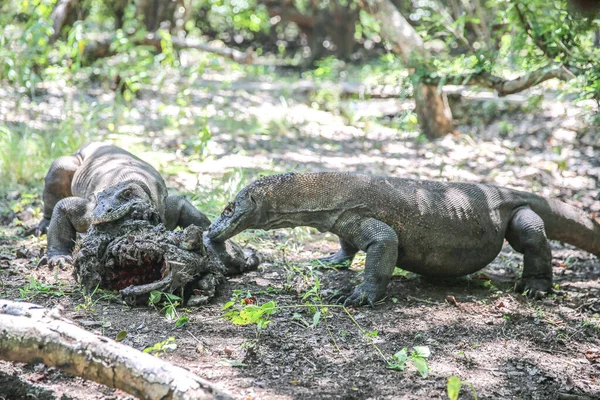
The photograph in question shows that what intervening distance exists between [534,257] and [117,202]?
302 cm

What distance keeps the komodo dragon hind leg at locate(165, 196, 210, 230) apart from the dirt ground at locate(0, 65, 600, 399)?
0.63 meters

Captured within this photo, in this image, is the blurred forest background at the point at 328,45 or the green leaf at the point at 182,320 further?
the blurred forest background at the point at 328,45

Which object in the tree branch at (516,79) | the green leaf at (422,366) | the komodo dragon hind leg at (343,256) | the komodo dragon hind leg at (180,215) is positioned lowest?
the komodo dragon hind leg at (343,256)

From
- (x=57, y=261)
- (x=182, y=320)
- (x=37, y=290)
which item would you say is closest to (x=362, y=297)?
(x=182, y=320)

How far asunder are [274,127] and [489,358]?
7252 millimetres

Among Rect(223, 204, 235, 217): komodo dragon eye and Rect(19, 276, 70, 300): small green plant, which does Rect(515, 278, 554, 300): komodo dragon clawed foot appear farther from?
Rect(19, 276, 70, 300): small green plant

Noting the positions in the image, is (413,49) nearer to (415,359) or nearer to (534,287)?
(534,287)

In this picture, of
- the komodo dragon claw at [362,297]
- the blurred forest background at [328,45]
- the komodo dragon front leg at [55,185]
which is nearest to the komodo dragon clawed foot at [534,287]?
the komodo dragon claw at [362,297]

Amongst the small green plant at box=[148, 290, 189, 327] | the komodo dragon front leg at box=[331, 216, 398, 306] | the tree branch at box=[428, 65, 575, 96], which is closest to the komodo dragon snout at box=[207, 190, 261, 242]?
the komodo dragon front leg at box=[331, 216, 398, 306]

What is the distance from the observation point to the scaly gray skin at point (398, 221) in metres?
4.59

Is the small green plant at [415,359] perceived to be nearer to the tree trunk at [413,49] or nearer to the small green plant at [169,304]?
the small green plant at [169,304]

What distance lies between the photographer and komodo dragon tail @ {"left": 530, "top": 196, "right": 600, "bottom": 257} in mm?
5270

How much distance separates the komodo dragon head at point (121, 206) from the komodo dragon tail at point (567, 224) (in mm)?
3004

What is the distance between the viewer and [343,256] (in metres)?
5.28
